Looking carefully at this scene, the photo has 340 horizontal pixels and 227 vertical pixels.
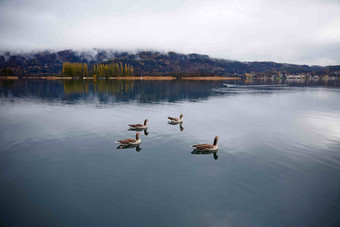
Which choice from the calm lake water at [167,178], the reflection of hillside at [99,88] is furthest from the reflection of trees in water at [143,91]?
the calm lake water at [167,178]

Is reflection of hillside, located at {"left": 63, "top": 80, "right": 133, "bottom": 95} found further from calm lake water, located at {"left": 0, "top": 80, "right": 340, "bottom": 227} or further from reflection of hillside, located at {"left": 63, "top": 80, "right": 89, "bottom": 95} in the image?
calm lake water, located at {"left": 0, "top": 80, "right": 340, "bottom": 227}

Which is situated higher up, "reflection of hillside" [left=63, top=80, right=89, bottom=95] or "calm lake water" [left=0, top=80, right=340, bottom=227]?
"reflection of hillside" [left=63, top=80, right=89, bottom=95]

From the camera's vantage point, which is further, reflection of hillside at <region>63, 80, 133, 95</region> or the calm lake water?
reflection of hillside at <region>63, 80, 133, 95</region>

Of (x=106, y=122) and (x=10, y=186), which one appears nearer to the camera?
(x=10, y=186)

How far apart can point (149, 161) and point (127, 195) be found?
5.19m

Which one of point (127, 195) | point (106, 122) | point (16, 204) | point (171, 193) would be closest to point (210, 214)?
point (171, 193)

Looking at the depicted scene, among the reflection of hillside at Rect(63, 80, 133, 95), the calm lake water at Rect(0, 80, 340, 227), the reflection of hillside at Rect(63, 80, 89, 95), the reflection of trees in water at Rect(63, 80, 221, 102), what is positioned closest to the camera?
the calm lake water at Rect(0, 80, 340, 227)

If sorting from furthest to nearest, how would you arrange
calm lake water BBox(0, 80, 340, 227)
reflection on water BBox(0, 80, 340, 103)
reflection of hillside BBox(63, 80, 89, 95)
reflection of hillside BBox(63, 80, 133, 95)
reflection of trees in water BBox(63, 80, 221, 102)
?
reflection of hillside BBox(63, 80, 133, 95) < reflection of hillside BBox(63, 80, 89, 95) < reflection of trees in water BBox(63, 80, 221, 102) < reflection on water BBox(0, 80, 340, 103) < calm lake water BBox(0, 80, 340, 227)

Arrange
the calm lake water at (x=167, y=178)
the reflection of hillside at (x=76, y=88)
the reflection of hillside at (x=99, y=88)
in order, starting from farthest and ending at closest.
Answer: the reflection of hillside at (x=99, y=88) < the reflection of hillside at (x=76, y=88) < the calm lake water at (x=167, y=178)

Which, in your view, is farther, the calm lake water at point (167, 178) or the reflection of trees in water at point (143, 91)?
the reflection of trees in water at point (143, 91)

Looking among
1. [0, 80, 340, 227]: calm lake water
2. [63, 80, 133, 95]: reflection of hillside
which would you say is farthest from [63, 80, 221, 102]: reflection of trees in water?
[0, 80, 340, 227]: calm lake water

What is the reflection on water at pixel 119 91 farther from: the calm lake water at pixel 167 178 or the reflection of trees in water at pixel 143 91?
the calm lake water at pixel 167 178

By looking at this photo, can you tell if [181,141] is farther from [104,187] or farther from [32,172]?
[32,172]

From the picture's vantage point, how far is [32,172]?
15.4 meters
